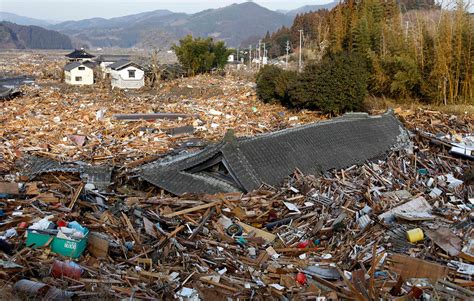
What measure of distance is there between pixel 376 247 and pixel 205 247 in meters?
2.28

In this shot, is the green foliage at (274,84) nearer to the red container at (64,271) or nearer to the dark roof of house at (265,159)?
the dark roof of house at (265,159)

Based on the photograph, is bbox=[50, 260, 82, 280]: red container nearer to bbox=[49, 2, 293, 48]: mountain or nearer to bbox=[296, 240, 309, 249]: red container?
bbox=[296, 240, 309, 249]: red container

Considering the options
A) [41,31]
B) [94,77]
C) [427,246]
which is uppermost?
[41,31]

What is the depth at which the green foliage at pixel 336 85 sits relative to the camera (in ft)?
54.3

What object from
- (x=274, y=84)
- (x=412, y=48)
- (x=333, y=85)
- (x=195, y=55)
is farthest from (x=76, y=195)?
(x=195, y=55)

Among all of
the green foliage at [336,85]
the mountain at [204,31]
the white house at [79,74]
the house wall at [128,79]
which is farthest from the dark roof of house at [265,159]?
the mountain at [204,31]

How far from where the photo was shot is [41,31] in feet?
420

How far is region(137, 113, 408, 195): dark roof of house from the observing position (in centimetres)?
802

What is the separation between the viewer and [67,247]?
19.1 feet

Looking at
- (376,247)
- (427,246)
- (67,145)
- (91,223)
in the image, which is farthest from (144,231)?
(67,145)

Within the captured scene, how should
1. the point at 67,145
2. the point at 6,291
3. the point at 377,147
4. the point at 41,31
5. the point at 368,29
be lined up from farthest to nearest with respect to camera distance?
the point at 41,31 → the point at 368,29 → the point at 67,145 → the point at 377,147 → the point at 6,291

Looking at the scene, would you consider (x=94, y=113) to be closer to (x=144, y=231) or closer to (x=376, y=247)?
(x=144, y=231)

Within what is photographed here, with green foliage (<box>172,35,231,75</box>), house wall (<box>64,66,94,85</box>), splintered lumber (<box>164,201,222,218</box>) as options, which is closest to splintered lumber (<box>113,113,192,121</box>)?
splintered lumber (<box>164,201,222,218</box>)

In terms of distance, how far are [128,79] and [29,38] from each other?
10864cm
